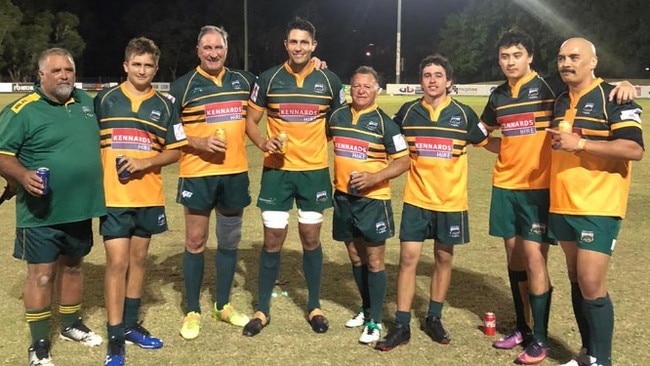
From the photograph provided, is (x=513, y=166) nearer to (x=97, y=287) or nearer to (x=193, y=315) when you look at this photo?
(x=193, y=315)

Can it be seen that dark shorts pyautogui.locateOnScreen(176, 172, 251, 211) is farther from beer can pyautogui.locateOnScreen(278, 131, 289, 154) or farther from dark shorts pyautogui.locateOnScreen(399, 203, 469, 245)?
dark shorts pyautogui.locateOnScreen(399, 203, 469, 245)

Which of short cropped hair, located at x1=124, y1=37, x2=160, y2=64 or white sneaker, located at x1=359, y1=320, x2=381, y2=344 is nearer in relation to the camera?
short cropped hair, located at x1=124, y1=37, x2=160, y2=64

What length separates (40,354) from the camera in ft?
14.1

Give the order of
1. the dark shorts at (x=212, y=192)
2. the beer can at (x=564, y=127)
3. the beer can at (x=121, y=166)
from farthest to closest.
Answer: the dark shorts at (x=212, y=192) → the beer can at (x=121, y=166) → the beer can at (x=564, y=127)

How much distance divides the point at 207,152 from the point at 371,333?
74.9 inches

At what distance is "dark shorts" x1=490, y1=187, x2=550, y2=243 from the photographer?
4.55m

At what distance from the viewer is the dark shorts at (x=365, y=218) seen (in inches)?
194

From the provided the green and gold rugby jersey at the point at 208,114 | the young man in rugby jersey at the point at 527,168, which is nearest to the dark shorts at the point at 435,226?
the young man in rugby jersey at the point at 527,168

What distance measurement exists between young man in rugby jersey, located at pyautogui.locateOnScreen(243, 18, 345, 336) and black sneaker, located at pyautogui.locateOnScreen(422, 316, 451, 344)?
812 mm

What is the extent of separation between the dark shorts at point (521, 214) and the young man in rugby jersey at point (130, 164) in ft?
7.98

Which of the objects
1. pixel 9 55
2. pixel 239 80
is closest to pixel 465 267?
pixel 239 80

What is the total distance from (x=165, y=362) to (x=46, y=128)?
5.91 ft

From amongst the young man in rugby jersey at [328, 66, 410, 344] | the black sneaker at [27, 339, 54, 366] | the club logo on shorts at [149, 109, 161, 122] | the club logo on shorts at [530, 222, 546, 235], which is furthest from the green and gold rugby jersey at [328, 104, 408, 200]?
the black sneaker at [27, 339, 54, 366]

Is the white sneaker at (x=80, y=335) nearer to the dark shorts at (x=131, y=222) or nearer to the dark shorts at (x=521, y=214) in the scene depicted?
the dark shorts at (x=131, y=222)
